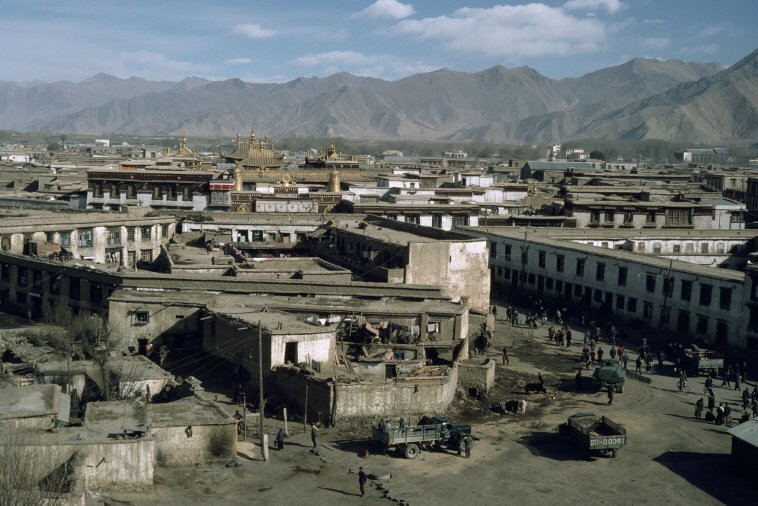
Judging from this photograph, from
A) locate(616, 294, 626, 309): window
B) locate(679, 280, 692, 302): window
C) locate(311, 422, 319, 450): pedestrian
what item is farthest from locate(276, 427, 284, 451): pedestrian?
locate(616, 294, 626, 309): window

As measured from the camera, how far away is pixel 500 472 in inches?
1238

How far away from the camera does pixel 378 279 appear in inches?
2149

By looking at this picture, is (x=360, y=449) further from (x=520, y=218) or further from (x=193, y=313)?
(x=520, y=218)

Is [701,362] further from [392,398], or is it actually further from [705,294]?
[392,398]

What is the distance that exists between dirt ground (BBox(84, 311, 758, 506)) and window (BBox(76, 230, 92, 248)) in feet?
112

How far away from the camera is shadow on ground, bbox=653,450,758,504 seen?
30.3 m

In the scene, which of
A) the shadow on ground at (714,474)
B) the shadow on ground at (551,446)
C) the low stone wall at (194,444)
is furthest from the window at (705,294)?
the low stone wall at (194,444)

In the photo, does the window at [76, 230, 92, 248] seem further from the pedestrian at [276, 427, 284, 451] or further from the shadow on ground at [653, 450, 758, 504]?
the shadow on ground at [653, 450, 758, 504]

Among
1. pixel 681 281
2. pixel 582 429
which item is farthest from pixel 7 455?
pixel 681 281

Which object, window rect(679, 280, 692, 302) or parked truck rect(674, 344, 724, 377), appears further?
window rect(679, 280, 692, 302)

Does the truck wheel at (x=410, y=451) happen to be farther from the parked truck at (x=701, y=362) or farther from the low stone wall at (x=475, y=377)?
the parked truck at (x=701, y=362)

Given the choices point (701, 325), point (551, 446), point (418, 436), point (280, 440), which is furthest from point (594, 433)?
point (701, 325)

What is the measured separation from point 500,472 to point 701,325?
25.8 metres

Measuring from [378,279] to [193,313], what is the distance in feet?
46.3
